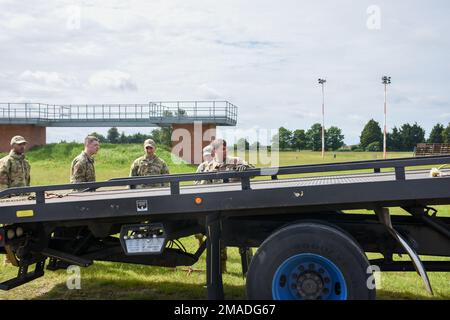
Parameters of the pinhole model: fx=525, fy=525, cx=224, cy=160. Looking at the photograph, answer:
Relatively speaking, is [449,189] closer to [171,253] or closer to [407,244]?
[407,244]

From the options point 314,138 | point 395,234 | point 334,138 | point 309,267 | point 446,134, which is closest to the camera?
point 309,267

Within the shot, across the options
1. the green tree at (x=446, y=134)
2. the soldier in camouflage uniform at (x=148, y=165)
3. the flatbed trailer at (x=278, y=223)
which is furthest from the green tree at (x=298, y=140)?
the flatbed trailer at (x=278, y=223)

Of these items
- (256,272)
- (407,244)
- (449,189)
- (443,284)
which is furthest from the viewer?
(443,284)

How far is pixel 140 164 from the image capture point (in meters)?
8.88

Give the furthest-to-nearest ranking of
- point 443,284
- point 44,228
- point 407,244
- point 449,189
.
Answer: point 443,284, point 44,228, point 407,244, point 449,189

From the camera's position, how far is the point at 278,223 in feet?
15.5

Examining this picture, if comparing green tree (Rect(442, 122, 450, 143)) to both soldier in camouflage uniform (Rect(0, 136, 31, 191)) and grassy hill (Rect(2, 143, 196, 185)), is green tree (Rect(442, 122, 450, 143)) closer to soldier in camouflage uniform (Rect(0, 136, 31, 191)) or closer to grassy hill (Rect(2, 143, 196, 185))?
grassy hill (Rect(2, 143, 196, 185))

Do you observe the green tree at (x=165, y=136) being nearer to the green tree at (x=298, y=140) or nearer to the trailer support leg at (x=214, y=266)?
the green tree at (x=298, y=140)

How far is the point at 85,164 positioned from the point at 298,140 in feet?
240

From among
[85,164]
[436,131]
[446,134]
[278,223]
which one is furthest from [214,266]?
[436,131]

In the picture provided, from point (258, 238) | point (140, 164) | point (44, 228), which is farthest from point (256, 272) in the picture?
point (140, 164)

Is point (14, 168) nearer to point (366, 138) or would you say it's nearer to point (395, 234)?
point (395, 234)

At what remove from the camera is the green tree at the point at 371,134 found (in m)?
100
